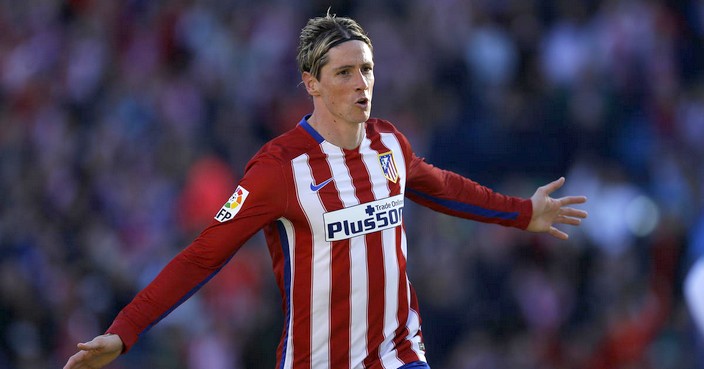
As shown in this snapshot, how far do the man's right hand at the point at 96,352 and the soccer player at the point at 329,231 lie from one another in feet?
0.64

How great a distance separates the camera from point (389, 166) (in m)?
5.50

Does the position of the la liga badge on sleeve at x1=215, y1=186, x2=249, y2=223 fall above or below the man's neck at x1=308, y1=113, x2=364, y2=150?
below

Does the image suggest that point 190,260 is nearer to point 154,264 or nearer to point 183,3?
point 154,264

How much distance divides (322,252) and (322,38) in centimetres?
94

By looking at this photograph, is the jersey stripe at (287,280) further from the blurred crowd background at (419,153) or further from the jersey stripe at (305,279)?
the blurred crowd background at (419,153)

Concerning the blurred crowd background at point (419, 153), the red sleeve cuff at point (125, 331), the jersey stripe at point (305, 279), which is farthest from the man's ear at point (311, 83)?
the blurred crowd background at point (419, 153)

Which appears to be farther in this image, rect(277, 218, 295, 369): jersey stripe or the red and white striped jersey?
rect(277, 218, 295, 369): jersey stripe

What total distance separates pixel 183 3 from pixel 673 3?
532 centimetres

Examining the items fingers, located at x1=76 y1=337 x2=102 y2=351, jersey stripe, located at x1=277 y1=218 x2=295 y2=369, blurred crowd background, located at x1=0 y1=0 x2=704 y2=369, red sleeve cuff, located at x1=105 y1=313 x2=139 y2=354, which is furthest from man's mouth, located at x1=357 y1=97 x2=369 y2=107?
blurred crowd background, located at x1=0 y1=0 x2=704 y2=369

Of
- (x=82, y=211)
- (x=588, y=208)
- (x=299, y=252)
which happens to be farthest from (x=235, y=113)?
(x=299, y=252)

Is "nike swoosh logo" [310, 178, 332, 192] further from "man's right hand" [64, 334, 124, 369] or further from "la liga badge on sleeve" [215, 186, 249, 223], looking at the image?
"man's right hand" [64, 334, 124, 369]

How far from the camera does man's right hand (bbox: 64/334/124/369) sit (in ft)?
15.8

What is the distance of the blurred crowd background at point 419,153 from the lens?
10266mm

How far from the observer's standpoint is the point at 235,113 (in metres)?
12.3
